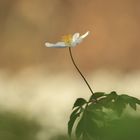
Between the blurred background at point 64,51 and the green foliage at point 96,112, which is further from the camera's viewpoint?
the blurred background at point 64,51

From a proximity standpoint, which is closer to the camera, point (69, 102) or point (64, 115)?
point (64, 115)

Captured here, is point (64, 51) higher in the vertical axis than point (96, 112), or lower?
higher

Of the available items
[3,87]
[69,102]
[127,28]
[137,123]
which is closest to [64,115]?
[69,102]

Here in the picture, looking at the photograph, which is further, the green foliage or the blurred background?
the blurred background

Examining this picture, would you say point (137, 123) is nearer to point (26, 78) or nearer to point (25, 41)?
point (26, 78)

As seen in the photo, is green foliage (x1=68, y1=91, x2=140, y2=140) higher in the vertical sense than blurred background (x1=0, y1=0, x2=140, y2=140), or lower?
lower

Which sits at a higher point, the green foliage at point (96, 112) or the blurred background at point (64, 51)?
the blurred background at point (64, 51)

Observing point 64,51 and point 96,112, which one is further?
point 64,51

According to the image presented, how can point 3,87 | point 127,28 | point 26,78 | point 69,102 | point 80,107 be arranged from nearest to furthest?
point 80,107 → point 69,102 → point 3,87 → point 26,78 → point 127,28
